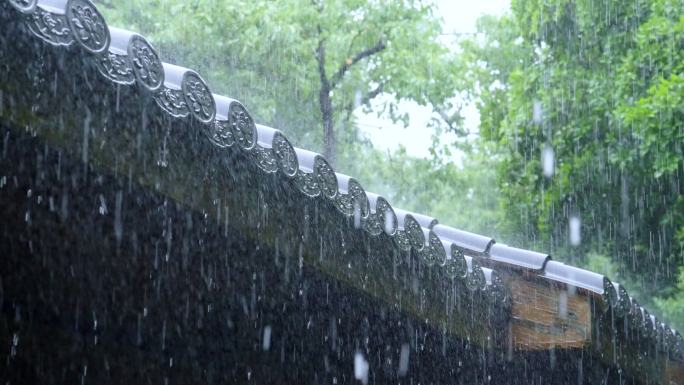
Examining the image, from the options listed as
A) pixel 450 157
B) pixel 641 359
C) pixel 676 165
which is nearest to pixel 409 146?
pixel 450 157

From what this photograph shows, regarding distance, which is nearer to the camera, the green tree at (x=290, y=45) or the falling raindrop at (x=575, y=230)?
the falling raindrop at (x=575, y=230)

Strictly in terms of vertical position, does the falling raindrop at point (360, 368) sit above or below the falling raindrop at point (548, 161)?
below

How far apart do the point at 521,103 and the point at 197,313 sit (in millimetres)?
10819

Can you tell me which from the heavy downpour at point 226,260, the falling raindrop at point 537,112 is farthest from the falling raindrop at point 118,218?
the falling raindrop at point 537,112

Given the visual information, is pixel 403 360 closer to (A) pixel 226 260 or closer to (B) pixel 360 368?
(B) pixel 360 368

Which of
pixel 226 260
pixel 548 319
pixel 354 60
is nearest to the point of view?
pixel 226 260

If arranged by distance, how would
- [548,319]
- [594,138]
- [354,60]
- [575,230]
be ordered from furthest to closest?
[354,60] → [575,230] → [594,138] → [548,319]

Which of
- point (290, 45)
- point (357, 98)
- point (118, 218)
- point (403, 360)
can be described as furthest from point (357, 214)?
point (357, 98)

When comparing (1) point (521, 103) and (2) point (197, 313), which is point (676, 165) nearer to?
(1) point (521, 103)

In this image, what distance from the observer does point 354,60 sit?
17047 millimetres

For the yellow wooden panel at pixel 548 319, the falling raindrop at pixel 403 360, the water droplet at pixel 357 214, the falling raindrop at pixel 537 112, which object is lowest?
the falling raindrop at pixel 403 360

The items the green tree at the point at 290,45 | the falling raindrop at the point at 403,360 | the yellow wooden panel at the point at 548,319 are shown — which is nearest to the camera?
the falling raindrop at the point at 403,360

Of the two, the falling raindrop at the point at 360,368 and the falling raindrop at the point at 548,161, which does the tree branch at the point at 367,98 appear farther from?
the falling raindrop at the point at 360,368

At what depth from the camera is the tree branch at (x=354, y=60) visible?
16.9m
